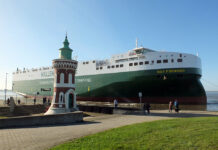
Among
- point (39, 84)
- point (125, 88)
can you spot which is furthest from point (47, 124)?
point (39, 84)

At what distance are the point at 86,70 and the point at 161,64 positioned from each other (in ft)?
60.9

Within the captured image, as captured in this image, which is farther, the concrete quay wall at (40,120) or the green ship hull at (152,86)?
the green ship hull at (152,86)

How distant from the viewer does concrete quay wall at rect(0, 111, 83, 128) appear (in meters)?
11.4

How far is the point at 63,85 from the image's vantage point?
21.3 m

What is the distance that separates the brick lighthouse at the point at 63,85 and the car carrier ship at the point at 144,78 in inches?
417

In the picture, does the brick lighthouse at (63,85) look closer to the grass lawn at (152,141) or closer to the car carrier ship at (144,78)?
the car carrier ship at (144,78)

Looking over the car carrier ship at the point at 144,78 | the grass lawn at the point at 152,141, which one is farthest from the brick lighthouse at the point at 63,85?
the grass lawn at the point at 152,141

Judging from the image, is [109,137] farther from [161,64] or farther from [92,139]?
[161,64]

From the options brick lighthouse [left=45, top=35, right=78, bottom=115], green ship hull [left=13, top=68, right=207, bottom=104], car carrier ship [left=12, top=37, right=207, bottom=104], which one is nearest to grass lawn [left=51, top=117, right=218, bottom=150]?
brick lighthouse [left=45, top=35, right=78, bottom=115]

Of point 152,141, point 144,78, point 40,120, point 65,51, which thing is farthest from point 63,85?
point 152,141

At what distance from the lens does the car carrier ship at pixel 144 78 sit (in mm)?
29562

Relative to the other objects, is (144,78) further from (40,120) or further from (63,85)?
(40,120)

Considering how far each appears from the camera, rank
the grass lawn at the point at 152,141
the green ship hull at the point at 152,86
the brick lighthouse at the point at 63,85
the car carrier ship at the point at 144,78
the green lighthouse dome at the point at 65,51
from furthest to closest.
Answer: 1. the car carrier ship at the point at 144,78
2. the green ship hull at the point at 152,86
3. the green lighthouse dome at the point at 65,51
4. the brick lighthouse at the point at 63,85
5. the grass lawn at the point at 152,141

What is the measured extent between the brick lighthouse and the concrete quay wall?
7692mm
